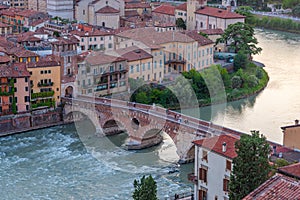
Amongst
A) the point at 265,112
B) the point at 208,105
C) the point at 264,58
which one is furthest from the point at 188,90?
the point at 264,58

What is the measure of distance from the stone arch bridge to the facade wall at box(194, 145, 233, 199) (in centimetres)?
242

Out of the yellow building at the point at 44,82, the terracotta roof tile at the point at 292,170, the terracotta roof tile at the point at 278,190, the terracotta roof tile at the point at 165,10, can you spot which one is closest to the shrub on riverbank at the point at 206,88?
the yellow building at the point at 44,82

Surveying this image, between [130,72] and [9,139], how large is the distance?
4861mm

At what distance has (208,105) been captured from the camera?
2086 cm

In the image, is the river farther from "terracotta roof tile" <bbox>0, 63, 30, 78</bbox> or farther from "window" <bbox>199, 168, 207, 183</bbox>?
"window" <bbox>199, 168, 207, 183</bbox>

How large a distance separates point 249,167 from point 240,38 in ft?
59.9

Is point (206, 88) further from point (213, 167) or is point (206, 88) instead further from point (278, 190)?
point (278, 190)

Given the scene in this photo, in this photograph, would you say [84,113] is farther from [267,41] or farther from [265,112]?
[267,41]

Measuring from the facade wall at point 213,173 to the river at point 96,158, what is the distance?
6.06 feet

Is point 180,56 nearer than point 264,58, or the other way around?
point 180,56

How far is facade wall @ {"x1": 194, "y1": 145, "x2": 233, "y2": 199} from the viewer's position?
11383 mm

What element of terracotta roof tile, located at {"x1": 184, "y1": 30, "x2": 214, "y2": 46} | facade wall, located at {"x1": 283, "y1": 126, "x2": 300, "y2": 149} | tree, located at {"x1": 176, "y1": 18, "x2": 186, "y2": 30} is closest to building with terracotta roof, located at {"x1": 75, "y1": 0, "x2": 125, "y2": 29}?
tree, located at {"x1": 176, "y1": 18, "x2": 186, "y2": 30}

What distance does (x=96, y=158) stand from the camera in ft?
52.5

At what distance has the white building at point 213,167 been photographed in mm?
11320
